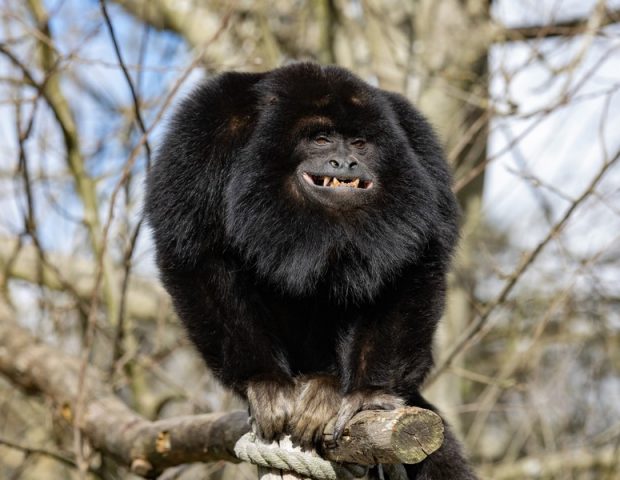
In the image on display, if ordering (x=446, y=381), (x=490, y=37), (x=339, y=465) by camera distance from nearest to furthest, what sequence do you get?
(x=339, y=465) → (x=490, y=37) → (x=446, y=381)

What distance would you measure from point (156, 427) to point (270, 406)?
1124 mm

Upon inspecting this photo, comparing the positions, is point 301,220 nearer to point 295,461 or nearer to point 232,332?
point 232,332

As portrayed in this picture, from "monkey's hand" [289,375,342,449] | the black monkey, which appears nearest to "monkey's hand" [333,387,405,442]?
Answer: "monkey's hand" [289,375,342,449]

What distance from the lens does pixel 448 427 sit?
10.8ft

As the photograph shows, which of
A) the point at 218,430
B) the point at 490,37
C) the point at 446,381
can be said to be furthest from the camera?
the point at 446,381

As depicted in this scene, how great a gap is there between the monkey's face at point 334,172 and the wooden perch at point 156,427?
3.11 ft

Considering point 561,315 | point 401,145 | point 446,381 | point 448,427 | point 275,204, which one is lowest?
point 446,381

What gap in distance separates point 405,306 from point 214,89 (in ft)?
3.94

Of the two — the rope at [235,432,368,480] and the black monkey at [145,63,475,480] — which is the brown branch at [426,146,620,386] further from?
the rope at [235,432,368,480]

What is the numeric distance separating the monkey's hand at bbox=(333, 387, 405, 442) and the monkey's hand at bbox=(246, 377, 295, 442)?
0.19 meters

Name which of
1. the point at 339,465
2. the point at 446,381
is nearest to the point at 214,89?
the point at 339,465

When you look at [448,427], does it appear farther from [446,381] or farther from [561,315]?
[561,315]

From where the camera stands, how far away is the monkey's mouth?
3244mm

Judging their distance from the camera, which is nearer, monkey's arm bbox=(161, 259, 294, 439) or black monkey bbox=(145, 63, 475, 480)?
monkey's arm bbox=(161, 259, 294, 439)
